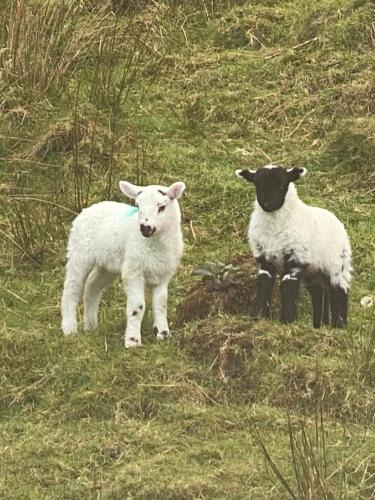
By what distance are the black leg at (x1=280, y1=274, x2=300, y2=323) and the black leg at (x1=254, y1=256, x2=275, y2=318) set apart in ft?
0.31

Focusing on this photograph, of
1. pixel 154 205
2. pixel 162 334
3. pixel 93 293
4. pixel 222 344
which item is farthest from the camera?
pixel 93 293

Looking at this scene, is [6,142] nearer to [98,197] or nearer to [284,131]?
[98,197]

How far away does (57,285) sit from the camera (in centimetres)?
909

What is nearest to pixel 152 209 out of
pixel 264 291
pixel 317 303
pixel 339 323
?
pixel 264 291

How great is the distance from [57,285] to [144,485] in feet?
10.3

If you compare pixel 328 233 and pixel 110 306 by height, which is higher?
pixel 328 233

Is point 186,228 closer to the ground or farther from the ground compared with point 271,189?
closer to the ground

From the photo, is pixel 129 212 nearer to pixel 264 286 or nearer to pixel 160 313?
pixel 160 313

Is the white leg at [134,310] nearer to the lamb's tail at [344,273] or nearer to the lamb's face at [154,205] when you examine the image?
the lamb's face at [154,205]

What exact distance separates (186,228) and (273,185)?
2.21 m

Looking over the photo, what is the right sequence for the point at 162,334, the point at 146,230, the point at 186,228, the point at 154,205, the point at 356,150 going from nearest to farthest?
the point at 146,230 < the point at 154,205 < the point at 162,334 < the point at 186,228 < the point at 356,150

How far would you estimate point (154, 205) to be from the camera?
7.60 m

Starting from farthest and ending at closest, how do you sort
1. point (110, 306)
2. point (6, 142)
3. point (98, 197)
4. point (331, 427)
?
point (6, 142)
point (98, 197)
point (110, 306)
point (331, 427)

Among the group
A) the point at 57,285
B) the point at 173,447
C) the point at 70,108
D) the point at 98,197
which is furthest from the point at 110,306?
the point at 70,108
